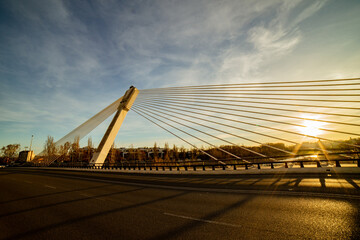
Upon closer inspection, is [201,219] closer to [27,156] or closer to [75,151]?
[75,151]

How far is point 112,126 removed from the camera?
896 inches

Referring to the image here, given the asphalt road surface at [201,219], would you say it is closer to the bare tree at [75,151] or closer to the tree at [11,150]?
the bare tree at [75,151]

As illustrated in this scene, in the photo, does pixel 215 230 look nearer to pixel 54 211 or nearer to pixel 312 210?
pixel 312 210

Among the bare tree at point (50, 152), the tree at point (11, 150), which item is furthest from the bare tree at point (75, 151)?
the tree at point (11, 150)

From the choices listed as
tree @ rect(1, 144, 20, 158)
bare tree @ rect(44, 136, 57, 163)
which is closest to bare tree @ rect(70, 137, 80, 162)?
bare tree @ rect(44, 136, 57, 163)

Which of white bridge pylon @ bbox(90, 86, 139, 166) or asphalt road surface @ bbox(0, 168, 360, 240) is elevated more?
white bridge pylon @ bbox(90, 86, 139, 166)

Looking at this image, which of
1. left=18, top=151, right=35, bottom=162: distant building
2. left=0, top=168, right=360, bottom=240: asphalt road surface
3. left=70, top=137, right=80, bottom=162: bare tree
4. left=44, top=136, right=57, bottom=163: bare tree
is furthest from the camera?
left=18, top=151, right=35, bottom=162: distant building

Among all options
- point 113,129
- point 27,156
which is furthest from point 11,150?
point 113,129

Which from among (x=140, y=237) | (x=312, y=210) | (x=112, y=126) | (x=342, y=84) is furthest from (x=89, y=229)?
(x=112, y=126)

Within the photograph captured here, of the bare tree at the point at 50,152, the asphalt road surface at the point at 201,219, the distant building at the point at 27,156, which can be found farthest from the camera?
the distant building at the point at 27,156

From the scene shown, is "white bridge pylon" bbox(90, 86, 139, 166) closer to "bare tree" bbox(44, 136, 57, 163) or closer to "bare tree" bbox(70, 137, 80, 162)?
"bare tree" bbox(44, 136, 57, 163)

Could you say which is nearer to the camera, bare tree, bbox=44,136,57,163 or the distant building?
bare tree, bbox=44,136,57,163

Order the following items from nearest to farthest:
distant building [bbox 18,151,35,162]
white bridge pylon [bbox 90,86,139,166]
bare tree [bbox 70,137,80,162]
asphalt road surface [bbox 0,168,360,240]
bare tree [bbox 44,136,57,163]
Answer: asphalt road surface [bbox 0,168,360,240]
white bridge pylon [bbox 90,86,139,166]
bare tree [bbox 44,136,57,163]
bare tree [bbox 70,137,80,162]
distant building [bbox 18,151,35,162]

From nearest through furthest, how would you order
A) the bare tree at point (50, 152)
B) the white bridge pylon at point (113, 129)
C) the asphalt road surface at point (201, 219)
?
the asphalt road surface at point (201, 219)
the white bridge pylon at point (113, 129)
the bare tree at point (50, 152)
